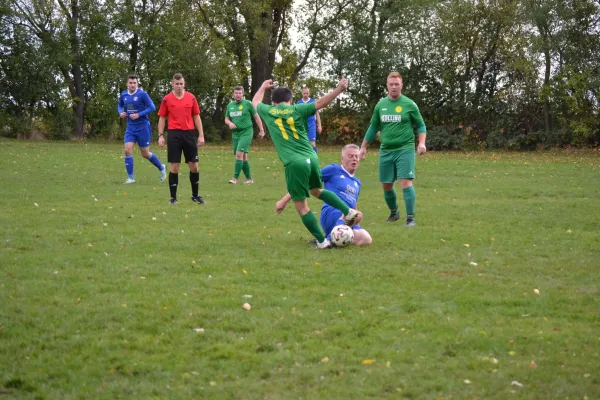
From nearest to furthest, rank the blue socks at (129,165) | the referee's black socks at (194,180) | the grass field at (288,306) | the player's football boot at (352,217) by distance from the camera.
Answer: the grass field at (288,306) < the player's football boot at (352,217) < the referee's black socks at (194,180) < the blue socks at (129,165)

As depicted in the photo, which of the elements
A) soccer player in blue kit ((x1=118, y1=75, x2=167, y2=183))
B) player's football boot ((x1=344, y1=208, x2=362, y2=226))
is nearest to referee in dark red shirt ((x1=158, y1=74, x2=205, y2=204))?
soccer player in blue kit ((x1=118, y1=75, x2=167, y2=183))

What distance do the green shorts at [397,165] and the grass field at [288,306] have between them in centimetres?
74

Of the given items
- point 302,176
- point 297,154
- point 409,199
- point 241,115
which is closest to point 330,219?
point 302,176

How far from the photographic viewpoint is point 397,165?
11.7 meters

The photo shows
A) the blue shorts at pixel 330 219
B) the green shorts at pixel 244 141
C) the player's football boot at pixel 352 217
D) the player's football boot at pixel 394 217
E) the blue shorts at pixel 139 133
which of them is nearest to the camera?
the player's football boot at pixel 352 217

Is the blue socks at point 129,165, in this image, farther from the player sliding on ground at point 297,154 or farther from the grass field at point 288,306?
the player sliding on ground at point 297,154

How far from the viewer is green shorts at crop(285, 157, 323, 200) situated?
362 inches

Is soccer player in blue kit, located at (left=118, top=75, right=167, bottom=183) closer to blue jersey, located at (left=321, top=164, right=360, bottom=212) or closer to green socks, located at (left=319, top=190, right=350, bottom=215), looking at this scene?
blue jersey, located at (left=321, top=164, right=360, bottom=212)

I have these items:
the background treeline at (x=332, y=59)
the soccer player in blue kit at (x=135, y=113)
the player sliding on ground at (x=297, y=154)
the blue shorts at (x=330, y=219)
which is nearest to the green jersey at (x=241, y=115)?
the soccer player in blue kit at (x=135, y=113)

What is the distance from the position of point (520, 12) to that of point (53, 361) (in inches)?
1296

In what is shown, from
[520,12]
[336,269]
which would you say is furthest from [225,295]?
[520,12]

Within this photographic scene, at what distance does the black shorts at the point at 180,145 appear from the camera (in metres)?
13.4

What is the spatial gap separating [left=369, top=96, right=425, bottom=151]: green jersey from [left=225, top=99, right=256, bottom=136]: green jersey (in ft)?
22.7

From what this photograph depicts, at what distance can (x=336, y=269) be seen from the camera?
818cm
